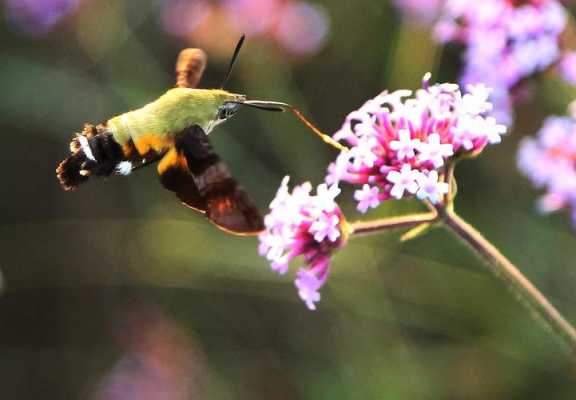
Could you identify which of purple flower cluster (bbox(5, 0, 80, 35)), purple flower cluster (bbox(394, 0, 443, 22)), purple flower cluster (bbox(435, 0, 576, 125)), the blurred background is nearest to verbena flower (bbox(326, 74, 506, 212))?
purple flower cluster (bbox(435, 0, 576, 125))

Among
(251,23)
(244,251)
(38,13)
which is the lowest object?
(244,251)

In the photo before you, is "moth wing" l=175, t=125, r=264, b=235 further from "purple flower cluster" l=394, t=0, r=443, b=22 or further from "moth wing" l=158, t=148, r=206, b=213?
"purple flower cluster" l=394, t=0, r=443, b=22

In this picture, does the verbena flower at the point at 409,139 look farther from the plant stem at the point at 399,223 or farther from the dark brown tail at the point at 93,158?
the dark brown tail at the point at 93,158

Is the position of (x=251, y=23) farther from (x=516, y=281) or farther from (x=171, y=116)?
(x=516, y=281)

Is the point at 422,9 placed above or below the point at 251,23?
above

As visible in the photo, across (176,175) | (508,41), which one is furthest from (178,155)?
(508,41)

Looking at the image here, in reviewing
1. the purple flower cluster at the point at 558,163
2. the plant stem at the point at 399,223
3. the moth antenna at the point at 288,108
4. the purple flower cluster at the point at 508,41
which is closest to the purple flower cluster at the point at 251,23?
the purple flower cluster at the point at 508,41

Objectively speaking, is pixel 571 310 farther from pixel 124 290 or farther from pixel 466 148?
pixel 124 290
